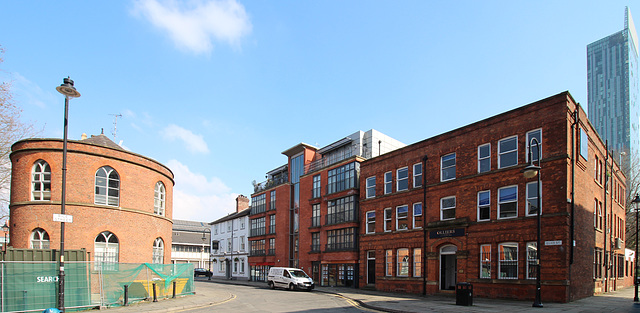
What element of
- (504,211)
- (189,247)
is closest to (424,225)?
(504,211)

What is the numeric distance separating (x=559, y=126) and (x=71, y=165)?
2373cm

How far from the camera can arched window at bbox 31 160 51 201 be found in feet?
66.6

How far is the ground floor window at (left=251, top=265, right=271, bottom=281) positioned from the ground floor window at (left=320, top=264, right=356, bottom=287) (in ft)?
40.3

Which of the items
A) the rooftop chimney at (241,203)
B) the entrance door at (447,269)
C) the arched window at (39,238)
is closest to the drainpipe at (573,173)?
the entrance door at (447,269)

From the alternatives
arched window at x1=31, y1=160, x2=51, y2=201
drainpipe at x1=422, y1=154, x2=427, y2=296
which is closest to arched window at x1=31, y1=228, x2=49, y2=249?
arched window at x1=31, y1=160, x2=51, y2=201

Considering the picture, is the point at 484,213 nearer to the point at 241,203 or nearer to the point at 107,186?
the point at 107,186

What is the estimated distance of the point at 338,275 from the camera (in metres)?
36.5

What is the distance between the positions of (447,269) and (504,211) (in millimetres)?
5867

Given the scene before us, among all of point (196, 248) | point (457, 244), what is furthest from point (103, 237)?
point (196, 248)

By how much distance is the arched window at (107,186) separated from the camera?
21.7 meters

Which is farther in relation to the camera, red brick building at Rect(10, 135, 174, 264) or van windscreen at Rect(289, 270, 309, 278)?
van windscreen at Rect(289, 270, 309, 278)

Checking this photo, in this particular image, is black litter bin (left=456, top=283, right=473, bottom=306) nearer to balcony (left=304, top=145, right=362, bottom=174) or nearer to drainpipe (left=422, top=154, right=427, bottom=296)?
drainpipe (left=422, top=154, right=427, bottom=296)

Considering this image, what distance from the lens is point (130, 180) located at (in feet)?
75.7

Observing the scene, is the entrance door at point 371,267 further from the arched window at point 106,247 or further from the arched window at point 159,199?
the arched window at point 106,247
